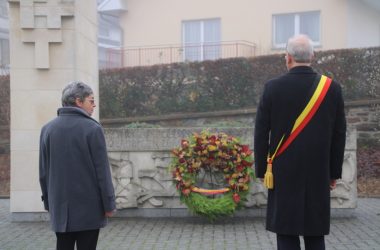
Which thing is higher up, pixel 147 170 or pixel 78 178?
pixel 78 178

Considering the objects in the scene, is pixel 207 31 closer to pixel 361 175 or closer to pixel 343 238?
pixel 361 175

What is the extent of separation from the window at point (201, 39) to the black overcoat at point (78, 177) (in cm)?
1874

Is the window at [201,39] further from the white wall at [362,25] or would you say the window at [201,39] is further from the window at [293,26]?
the white wall at [362,25]

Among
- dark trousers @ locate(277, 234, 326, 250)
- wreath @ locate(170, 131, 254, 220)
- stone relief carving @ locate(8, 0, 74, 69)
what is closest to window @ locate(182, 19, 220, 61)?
stone relief carving @ locate(8, 0, 74, 69)

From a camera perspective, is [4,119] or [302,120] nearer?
[302,120]

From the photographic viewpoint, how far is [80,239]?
4820 millimetres

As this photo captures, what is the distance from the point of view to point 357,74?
621 inches

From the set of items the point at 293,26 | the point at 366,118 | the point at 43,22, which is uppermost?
the point at 293,26

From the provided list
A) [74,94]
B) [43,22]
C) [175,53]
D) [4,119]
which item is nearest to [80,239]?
[74,94]

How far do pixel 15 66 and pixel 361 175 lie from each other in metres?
8.52

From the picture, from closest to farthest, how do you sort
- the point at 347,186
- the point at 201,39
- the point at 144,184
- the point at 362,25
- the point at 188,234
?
the point at 188,234 < the point at 347,186 < the point at 144,184 < the point at 362,25 < the point at 201,39

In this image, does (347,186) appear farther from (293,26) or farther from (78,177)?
(293,26)

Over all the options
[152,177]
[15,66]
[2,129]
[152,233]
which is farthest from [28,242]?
[2,129]

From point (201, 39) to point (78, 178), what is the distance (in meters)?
19.5
